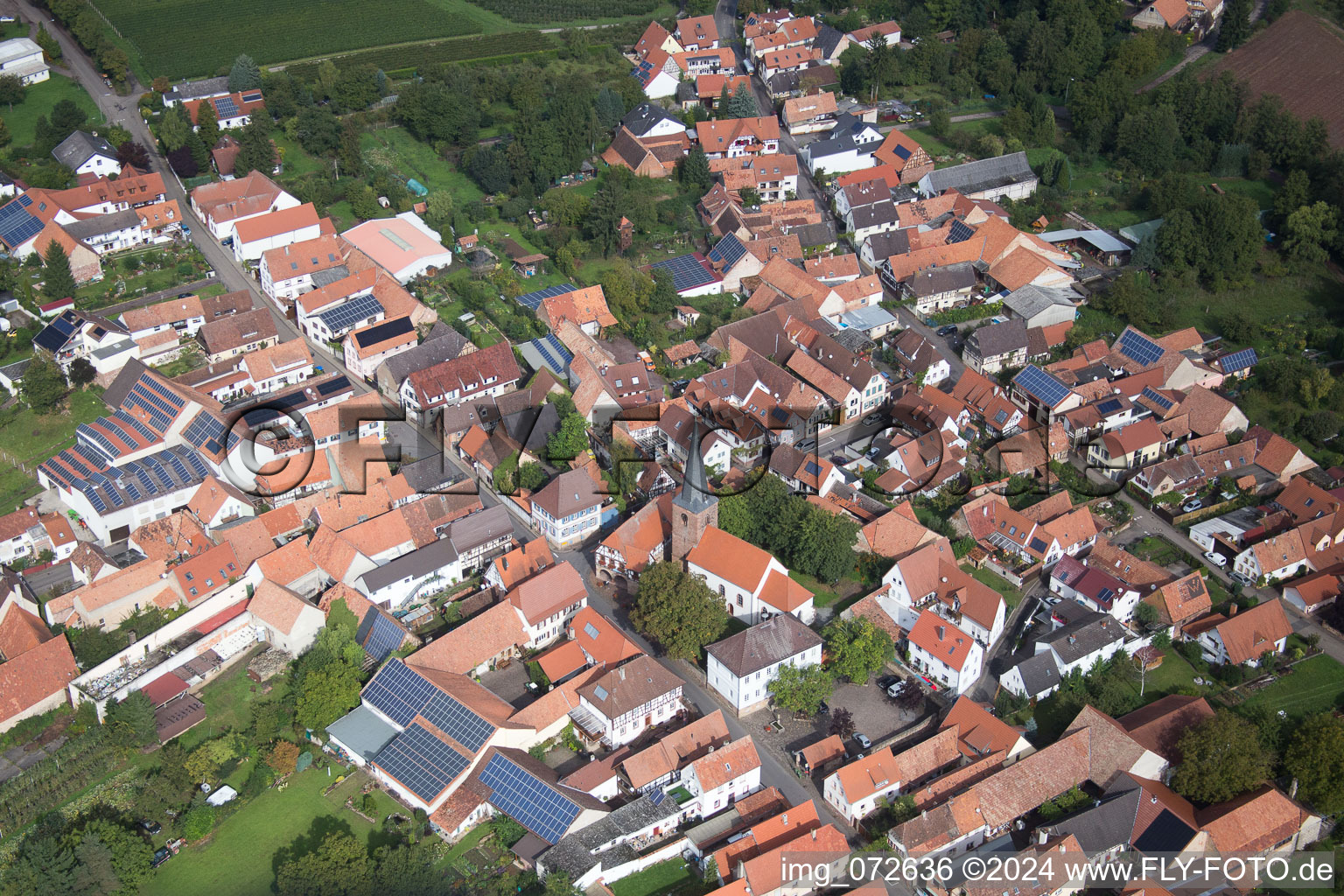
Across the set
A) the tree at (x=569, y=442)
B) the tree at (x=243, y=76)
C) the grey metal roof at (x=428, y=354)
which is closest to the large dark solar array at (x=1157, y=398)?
the tree at (x=569, y=442)

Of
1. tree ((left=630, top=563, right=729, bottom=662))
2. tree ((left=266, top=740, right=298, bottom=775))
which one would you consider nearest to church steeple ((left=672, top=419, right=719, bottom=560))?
tree ((left=630, top=563, right=729, bottom=662))

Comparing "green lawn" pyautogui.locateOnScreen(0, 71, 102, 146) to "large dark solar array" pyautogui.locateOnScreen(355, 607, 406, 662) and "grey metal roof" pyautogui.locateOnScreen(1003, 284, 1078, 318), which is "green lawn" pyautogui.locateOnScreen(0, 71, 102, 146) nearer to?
"large dark solar array" pyautogui.locateOnScreen(355, 607, 406, 662)

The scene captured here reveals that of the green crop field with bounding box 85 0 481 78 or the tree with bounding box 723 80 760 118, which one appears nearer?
the tree with bounding box 723 80 760 118

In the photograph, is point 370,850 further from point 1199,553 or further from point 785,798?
point 1199,553

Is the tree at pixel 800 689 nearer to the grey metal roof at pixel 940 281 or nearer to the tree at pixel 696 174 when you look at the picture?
the grey metal roof at pixel 940 281

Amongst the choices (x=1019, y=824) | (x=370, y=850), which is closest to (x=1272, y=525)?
(x=1019, y=824)
